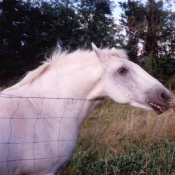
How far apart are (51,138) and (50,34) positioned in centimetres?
2318

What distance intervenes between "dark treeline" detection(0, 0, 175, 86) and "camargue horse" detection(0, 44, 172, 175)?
57.7 feet

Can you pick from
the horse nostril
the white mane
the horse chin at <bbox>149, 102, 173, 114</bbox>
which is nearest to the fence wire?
the white mane

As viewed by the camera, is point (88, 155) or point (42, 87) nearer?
point (42, 87)

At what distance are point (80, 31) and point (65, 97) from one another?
25.3m

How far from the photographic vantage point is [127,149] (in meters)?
5.03

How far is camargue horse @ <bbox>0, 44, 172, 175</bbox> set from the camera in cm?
277

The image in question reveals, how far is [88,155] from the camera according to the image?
4.56 m

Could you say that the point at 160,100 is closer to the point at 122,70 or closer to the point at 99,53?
the point at 122,70

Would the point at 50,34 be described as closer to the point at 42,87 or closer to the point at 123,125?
the point at 123,125

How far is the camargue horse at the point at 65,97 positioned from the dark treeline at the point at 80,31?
57.7 feet

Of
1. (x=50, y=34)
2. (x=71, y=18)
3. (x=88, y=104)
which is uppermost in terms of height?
(x=71, y=18)

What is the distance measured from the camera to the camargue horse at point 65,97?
9.08ft

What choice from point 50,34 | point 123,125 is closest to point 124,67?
point 123,125

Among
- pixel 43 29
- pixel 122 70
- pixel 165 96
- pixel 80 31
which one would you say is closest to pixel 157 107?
pixel 165 96
